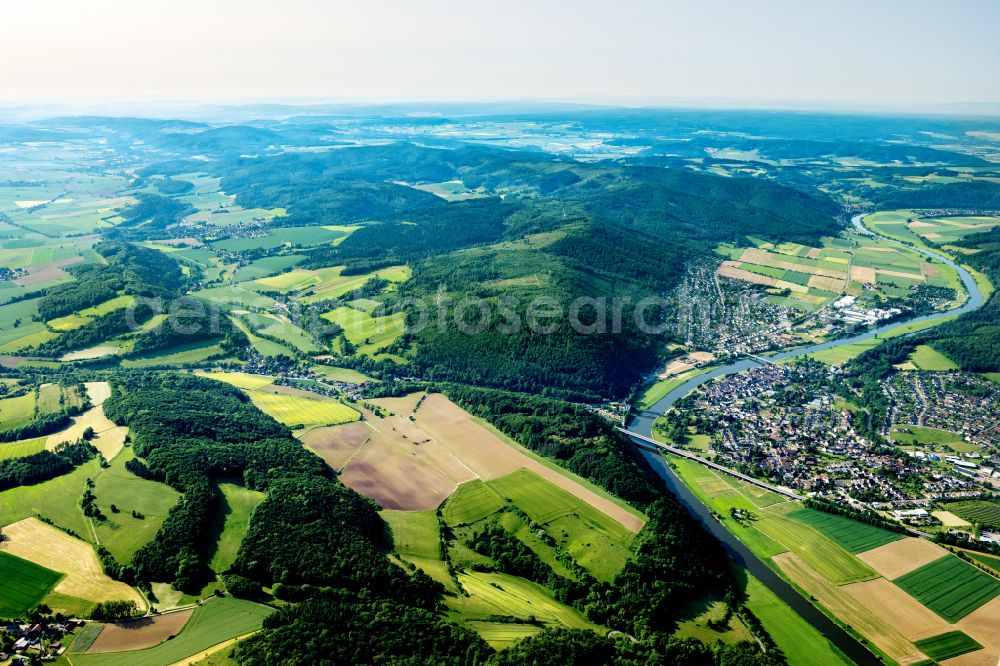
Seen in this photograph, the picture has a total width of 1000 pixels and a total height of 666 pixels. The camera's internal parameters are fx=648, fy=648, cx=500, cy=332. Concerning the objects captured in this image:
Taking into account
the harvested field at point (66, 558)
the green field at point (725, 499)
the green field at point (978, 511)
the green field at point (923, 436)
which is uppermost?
the harvested field at point (66, 558)

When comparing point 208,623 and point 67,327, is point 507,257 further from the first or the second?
point 208,623

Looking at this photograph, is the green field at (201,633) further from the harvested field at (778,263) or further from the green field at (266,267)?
the harvested field at (778,263)

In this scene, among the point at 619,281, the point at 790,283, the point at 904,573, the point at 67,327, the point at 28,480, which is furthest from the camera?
the point at 790,283

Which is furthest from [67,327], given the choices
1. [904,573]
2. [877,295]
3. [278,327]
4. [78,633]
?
[877,295]

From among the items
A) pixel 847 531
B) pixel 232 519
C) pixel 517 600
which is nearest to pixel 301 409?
pixel 232 519

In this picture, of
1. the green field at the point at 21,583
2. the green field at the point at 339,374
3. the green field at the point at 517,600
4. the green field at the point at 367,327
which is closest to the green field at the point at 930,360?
the green field at the point at 517,600

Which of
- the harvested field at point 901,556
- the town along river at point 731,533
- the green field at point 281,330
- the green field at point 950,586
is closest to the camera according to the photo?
the town along river at point 731,533

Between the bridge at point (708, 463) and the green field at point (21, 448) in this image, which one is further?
the bridge at point (708, 463)

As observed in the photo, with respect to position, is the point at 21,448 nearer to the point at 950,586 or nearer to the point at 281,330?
the point at 281,330
